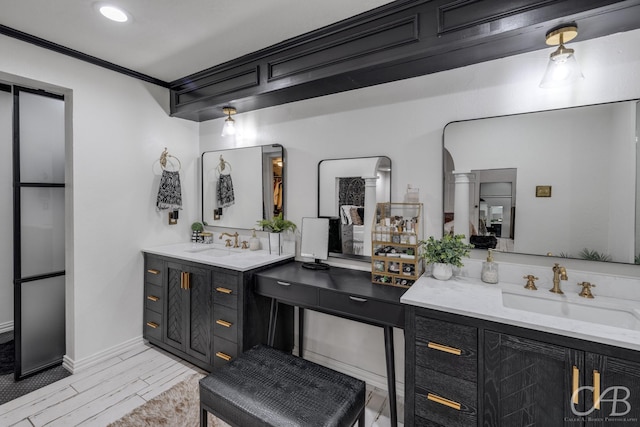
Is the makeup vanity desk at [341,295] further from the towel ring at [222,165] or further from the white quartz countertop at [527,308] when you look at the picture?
the towel ring at [222,165]

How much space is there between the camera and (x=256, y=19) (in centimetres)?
194

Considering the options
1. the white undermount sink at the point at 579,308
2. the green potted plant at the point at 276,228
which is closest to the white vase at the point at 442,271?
the white undermount sink at the point at 579,308

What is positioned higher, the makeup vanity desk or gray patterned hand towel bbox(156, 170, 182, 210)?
gray patterned hand towel bbox(156, 170, 182, 210)

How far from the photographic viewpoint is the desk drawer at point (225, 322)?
221 cm

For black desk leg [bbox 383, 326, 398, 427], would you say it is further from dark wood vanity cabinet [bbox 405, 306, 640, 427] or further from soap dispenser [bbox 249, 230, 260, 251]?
soap dispenser [bbox 249, 230, 260, 251]

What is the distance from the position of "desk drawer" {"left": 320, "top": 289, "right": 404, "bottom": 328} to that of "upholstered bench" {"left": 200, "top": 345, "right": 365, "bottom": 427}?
351 millimetres

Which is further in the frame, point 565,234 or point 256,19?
point 256,19

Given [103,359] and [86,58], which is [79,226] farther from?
[86,58]

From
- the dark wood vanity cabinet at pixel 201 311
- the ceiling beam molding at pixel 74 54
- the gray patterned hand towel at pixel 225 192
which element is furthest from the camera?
the gray patterned hand towel at pixel 225 192

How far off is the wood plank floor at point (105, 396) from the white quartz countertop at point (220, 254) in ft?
3.07

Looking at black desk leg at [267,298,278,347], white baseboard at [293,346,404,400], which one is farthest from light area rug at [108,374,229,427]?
white baseboard at [293,346,404,400]

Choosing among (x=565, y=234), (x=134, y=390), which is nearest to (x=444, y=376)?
(x=565, y=234)

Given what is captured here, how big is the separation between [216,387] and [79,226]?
6.23 ft

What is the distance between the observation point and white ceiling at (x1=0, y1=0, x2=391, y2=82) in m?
1.81
